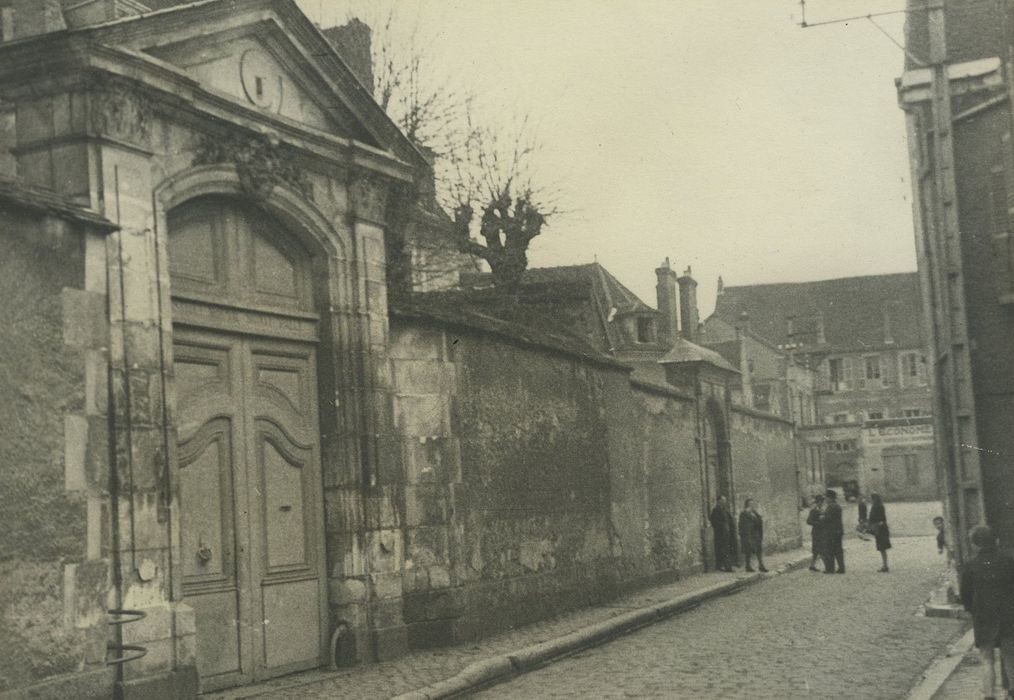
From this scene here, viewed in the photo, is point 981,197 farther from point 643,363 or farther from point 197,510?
point 643,363

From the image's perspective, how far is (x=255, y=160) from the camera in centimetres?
906

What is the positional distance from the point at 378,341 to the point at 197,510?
2438mm

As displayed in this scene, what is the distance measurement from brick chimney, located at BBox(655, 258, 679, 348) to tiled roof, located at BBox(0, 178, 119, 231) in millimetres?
44255

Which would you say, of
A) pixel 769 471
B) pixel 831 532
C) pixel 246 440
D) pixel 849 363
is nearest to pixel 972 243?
pixel 831 532

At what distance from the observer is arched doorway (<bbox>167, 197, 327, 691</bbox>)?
853 centimetres

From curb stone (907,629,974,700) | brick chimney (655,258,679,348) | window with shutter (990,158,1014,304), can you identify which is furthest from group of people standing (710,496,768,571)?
brick chimney (655,258,679,348)

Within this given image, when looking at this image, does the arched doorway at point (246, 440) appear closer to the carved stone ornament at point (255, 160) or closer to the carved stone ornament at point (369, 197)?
the carved stone ornament at point (255, 160)

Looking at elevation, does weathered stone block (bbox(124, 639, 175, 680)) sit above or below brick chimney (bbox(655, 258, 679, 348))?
below

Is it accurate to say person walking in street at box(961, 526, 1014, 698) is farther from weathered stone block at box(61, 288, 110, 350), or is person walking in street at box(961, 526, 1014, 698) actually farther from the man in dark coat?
the man in dark coat

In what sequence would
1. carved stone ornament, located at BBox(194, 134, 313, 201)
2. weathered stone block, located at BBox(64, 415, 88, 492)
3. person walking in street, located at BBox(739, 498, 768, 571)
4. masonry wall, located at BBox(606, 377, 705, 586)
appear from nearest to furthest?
1. weathered stone block, located at BBox(64, 415, 88, 492)
2. carved stone ornament, located at BBox(194, 134, 313, 201)
3. masonry wall, located at BBox(606, 377, 705, 586)
4. person walking in street, located at BBox(739, 498, 768, 571)

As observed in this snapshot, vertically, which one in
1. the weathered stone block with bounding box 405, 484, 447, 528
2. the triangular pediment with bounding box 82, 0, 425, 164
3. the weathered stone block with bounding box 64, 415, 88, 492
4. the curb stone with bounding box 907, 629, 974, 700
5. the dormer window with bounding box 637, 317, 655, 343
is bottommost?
the curb stone with bounding box 907, 629, 974, 700

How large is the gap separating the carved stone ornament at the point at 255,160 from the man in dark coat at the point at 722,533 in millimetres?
12955

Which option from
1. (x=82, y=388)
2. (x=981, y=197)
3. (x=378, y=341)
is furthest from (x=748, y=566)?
(x=82, y=388)

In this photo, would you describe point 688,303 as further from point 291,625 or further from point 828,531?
point 291,625
